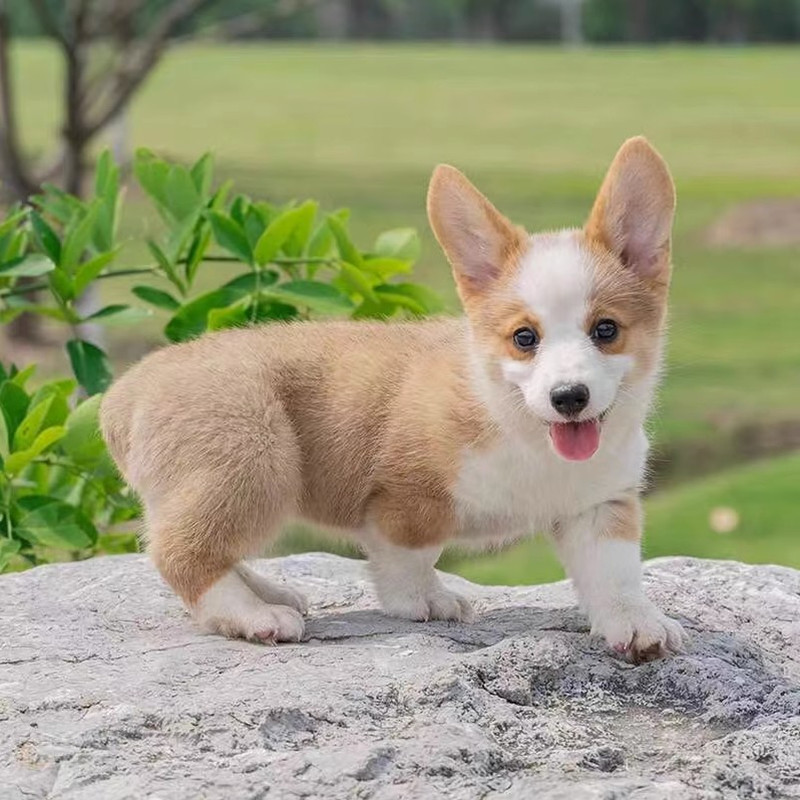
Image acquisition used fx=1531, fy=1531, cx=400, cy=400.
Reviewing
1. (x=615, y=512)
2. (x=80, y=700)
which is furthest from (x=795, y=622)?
(x=80, y=700)

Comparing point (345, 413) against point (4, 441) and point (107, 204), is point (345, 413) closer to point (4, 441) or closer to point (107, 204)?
point (4, 441)

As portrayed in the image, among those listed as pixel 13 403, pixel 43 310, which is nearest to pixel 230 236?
pixel 43 310

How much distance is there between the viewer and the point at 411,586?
237cm

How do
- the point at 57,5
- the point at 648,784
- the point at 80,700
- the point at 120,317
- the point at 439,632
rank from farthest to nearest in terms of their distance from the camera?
1. the point at 57,5
2. the point at 120,317
3. the point at 439,632
4. the point at 80,700
5. the point at 648,784

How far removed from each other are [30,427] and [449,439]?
32.4 inches

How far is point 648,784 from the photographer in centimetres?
176

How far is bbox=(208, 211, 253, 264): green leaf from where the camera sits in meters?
2.96

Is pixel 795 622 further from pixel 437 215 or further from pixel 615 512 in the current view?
pixel 437 215

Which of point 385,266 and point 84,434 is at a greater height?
point 385,266

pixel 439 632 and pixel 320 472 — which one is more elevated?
pixel 320 472

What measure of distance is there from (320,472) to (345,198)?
21.7 feet

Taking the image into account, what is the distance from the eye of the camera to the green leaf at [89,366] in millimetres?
3031

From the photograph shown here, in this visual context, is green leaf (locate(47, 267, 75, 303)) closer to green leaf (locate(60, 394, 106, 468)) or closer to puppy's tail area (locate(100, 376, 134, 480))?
green leaf (locate(60, 394, 106, 468))

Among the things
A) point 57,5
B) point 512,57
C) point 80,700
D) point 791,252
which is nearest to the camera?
point 80,700
